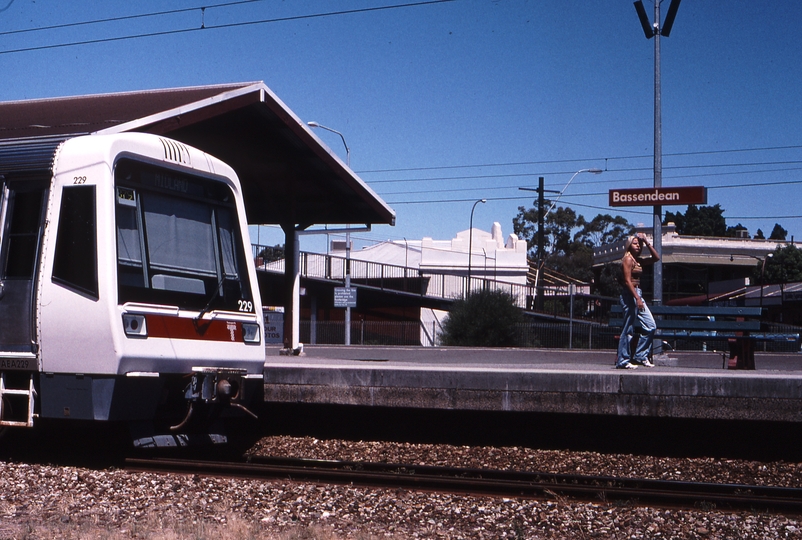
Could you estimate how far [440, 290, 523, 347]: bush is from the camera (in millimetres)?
31344

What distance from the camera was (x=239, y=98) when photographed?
1262 centimetres

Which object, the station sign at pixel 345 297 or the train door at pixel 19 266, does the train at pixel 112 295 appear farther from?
the station sign at pixel 345 297

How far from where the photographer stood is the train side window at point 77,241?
7.57m

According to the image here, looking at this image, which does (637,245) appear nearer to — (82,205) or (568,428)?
(568,428)

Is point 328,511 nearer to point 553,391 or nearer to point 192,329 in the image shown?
point 192,329

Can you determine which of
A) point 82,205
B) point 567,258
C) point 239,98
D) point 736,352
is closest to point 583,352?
point 736,352

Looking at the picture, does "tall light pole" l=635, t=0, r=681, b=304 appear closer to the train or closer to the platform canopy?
the platform canopy

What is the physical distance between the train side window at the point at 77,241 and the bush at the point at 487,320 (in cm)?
2448

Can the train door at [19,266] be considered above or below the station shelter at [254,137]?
below

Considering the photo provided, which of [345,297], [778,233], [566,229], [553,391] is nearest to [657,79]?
[553,391]

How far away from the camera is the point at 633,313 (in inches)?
410

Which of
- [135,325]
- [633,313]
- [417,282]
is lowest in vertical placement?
[135,325]

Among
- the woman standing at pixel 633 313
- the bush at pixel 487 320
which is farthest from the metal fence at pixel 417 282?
the woman standing at pixel 633 313

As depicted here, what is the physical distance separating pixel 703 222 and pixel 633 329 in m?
89.1
